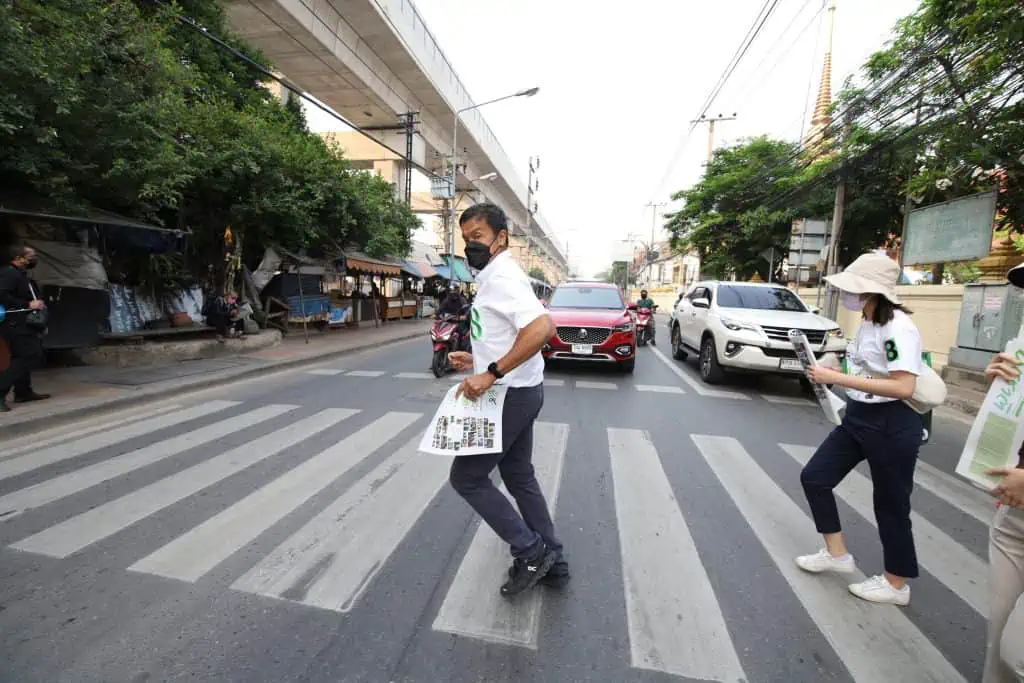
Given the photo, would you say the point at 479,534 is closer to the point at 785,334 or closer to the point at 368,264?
the point at 785,334

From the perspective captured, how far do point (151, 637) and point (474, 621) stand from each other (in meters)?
1.33

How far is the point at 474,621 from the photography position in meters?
2.11

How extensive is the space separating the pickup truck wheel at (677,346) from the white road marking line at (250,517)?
25.6 ft

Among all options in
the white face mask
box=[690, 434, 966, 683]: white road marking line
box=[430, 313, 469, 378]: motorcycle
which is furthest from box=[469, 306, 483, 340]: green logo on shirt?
box=[430, 313, 469, 378]: motorcycle

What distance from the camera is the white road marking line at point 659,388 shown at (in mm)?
7359

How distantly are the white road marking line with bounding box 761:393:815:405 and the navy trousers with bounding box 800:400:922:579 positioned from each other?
198 inches

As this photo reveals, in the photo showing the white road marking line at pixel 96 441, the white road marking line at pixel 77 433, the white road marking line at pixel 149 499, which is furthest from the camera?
the white road marking line at pixel 77 433

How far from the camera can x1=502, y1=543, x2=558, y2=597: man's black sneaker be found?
2240 millimetres

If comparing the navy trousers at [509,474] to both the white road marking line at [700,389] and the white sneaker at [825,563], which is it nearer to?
the white sneaker at [825,563]

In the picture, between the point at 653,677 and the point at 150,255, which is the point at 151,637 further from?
the point at 150,255

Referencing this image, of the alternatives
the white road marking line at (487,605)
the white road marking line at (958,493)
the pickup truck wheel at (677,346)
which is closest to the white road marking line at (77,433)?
the white road marking line at (487,605)

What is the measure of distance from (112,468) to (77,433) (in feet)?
4.95

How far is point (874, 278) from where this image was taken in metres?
2.18

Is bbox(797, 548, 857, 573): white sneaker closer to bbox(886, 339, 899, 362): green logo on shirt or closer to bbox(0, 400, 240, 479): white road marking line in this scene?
bbox(886, 339, 899, 362): green logo on shirt
